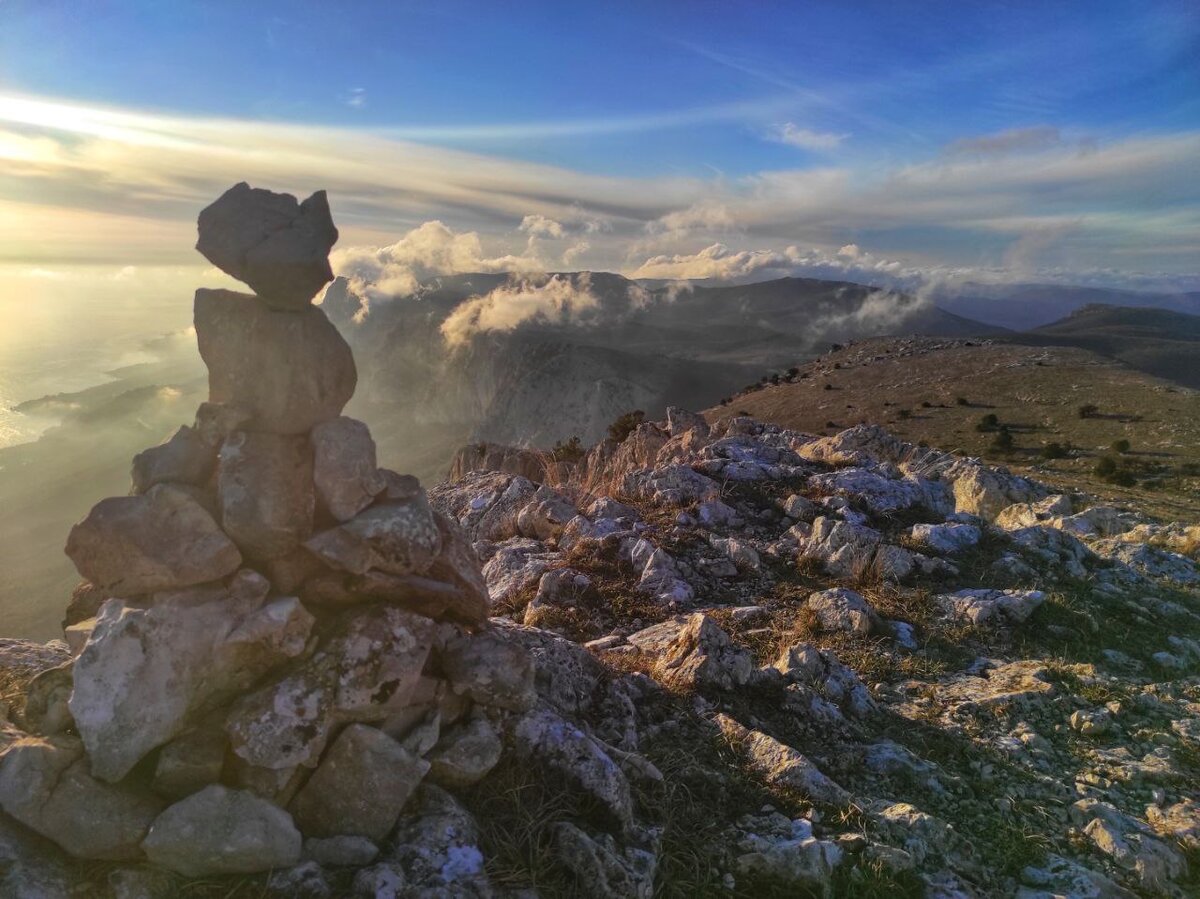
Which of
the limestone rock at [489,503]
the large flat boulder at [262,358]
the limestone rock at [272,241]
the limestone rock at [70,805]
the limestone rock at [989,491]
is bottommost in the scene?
the limestone rock at [489,503]

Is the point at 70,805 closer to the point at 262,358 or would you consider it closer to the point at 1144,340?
the point at 262,358

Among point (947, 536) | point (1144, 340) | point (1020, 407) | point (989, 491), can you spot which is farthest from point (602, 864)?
point (1144, 340)

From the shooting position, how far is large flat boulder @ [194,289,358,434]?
559 centimetres

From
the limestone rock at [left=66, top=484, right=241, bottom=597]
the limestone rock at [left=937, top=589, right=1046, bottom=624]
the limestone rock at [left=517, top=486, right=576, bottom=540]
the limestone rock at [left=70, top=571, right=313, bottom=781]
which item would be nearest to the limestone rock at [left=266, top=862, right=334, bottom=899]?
the limestone rock at [left=70, top=571, right=313, bottom=781]

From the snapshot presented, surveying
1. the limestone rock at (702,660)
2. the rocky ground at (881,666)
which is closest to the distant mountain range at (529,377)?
the rocky ground at (881,666)

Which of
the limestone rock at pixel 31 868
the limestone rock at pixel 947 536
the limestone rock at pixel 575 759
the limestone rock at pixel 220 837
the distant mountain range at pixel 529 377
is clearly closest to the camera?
the limestone rock at pixel 31 868

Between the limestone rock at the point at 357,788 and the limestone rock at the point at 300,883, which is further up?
the limestone rock at the point at 357,788

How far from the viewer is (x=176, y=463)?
5.55 m

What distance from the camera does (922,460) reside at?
21.3 meters

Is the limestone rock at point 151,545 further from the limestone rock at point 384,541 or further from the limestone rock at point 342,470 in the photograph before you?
the limestone rock at point 342,470

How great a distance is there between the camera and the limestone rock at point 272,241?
538cm

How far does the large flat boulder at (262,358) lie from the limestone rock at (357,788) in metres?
2.66

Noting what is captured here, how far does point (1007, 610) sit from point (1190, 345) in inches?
6420

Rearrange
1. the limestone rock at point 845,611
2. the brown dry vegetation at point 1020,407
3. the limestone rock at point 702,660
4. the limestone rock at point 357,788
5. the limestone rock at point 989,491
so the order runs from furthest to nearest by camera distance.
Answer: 1. the brown dry vegetation at point 1020,407
2. the limestone rock at point 989,491
3. the limestone rock at point 845,611
4. the limestone rock at point 702,660
5. the limestone rock at point 357,788
